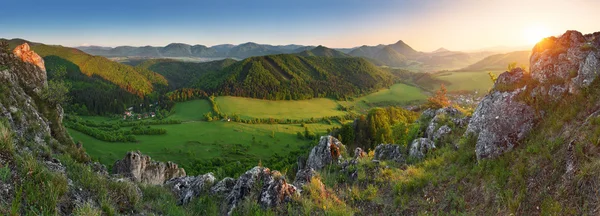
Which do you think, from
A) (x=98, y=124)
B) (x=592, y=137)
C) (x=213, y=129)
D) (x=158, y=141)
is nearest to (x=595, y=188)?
(x=592, y=137)

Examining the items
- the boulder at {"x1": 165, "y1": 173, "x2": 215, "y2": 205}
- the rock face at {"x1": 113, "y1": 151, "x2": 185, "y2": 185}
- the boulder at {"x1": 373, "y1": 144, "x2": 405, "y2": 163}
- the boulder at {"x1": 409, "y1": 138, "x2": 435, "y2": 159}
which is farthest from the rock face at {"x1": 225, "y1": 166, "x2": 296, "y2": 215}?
the rock face at {"x1": 113, "y1": 151, "x2": 185, "y2": 185}

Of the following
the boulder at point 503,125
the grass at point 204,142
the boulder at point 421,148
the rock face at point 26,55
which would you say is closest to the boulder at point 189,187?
the boulder at point 421,148

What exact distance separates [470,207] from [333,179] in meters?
8.04

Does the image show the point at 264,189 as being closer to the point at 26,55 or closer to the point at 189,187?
the point at 189,187

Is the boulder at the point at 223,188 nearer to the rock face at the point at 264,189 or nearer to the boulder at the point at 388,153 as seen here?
the rock face at the point at 264,189

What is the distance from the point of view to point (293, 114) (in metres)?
173

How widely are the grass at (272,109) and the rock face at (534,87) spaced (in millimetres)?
150214

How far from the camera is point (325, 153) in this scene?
2612cm

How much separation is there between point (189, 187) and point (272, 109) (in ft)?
545

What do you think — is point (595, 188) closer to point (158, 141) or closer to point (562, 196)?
point (562, 196)

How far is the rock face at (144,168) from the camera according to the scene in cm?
3888

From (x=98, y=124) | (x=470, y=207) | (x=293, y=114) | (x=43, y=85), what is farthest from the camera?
(x=293, y=114)

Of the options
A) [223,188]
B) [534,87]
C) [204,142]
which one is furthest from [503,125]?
[204,142]

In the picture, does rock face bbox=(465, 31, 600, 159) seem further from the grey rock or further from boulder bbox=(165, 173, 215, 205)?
boulder bbox=(165, 173, 215, 205)
